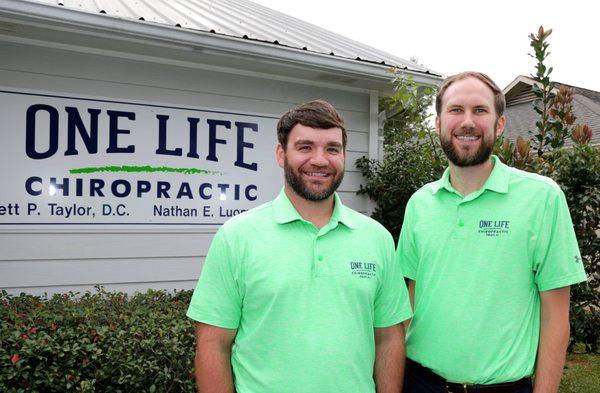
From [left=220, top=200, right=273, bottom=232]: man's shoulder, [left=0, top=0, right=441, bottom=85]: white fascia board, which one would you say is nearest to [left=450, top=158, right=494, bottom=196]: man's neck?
[left=220, top=200, right=273, bottom=232]: man's shoulder

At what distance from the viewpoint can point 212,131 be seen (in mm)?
4805

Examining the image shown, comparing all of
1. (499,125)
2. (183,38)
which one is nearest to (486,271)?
(499,125)

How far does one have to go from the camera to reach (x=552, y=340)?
76.0 inches

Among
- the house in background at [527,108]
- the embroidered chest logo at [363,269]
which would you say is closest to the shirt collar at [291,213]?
the embroidered chest logo at [363,269]

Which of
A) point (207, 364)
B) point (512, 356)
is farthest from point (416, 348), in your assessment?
point (207, 364)

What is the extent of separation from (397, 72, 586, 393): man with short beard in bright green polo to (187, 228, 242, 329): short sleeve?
2.56 feet

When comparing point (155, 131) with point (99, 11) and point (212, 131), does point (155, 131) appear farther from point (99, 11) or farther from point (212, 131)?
point (99, 11)

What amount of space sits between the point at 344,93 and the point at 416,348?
12.0 feet

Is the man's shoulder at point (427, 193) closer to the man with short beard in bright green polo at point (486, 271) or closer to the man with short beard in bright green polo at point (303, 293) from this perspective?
the man with short beard in bright green polo at point (486, 271)

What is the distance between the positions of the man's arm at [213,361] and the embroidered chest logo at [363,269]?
0.49m

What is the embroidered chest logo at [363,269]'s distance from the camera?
6.19ft

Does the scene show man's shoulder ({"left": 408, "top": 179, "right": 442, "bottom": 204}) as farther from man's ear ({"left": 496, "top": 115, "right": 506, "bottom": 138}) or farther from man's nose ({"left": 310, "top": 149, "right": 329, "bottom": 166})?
man's nose ({"left": 310, "top": 149, "right": 329, "bottom": 166})

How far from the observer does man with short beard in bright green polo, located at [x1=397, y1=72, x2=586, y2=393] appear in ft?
6.37

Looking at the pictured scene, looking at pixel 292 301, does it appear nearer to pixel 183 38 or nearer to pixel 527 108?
pixel 183 38
